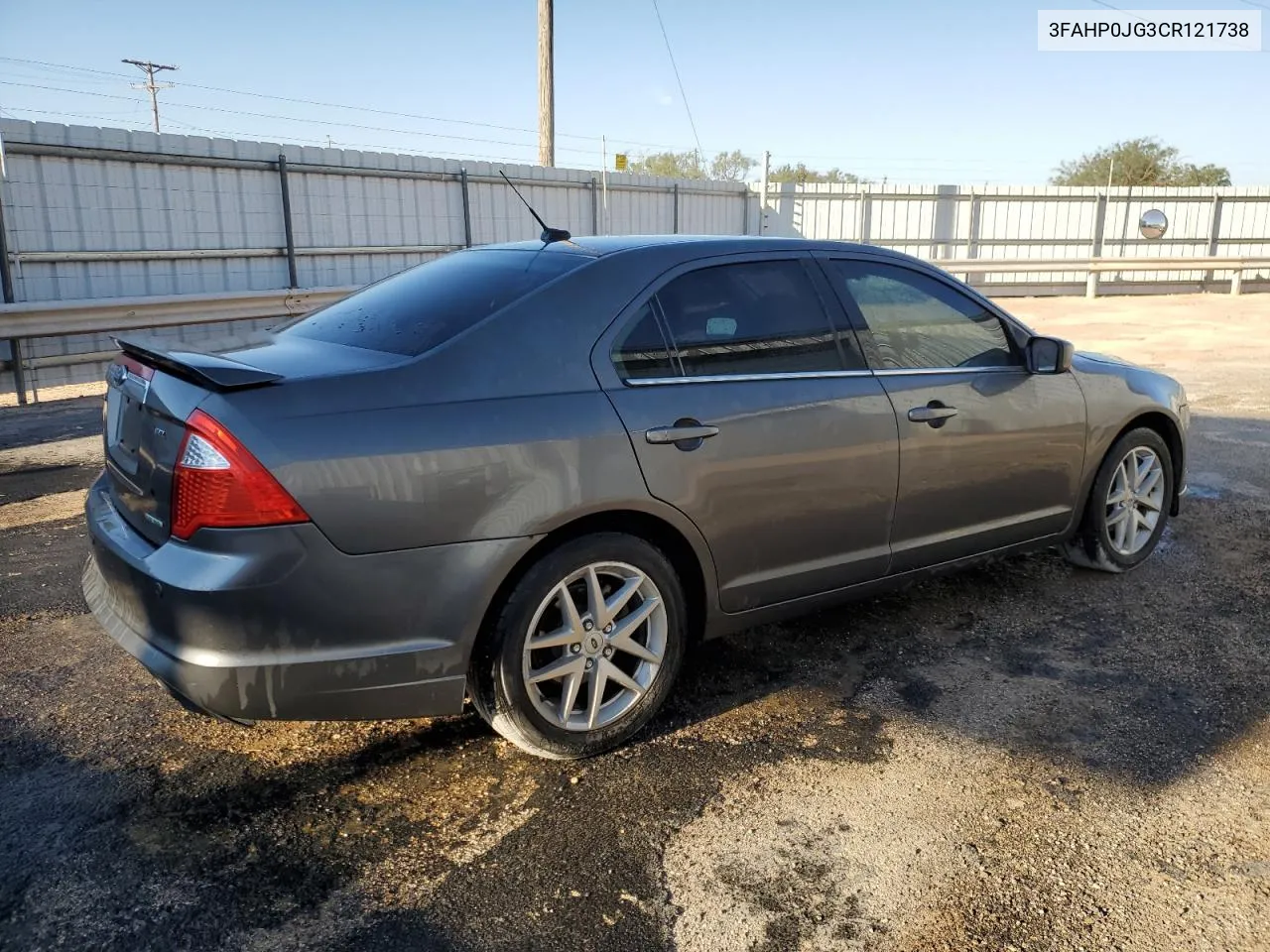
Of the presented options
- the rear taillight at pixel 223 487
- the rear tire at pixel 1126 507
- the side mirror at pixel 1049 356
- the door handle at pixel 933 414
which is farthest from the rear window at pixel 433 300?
the rear tire at pixel 1126 507

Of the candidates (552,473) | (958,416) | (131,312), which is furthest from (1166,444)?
(131,312)

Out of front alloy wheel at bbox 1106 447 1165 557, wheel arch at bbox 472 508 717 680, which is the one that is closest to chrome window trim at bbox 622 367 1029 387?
wheel arch at bbox 472 508 717 680

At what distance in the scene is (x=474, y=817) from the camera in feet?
9.43

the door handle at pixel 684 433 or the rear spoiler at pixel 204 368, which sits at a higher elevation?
the rear spoiler at pixel 204 368

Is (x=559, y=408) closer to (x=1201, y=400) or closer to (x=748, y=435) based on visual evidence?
(x=748, y=435)

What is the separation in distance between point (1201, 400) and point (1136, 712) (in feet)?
24.5

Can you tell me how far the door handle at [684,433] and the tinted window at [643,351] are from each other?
0.62 feet

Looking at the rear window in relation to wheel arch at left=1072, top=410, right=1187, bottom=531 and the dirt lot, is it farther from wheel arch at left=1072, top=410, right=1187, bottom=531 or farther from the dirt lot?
wheel arch at left=1072, top=410, right=1187, bottom=531

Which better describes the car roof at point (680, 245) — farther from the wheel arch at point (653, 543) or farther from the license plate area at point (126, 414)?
the license plate area at point (126, 414)

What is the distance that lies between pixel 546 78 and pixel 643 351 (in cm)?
Result: 1678

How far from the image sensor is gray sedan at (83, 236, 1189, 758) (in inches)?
105

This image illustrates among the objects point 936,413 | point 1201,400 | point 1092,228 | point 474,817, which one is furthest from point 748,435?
point 1092,228

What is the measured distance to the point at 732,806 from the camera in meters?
2.95

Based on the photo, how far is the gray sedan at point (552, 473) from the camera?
8.79ft
